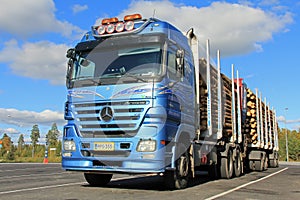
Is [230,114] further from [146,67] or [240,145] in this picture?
[146,67]

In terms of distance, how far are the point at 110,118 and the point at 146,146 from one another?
3.26ft

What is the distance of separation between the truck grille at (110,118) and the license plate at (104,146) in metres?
0.17

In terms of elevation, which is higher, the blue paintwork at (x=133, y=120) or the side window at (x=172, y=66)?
the side window at (x=172, y=66)

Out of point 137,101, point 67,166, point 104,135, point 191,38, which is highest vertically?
point 191,38

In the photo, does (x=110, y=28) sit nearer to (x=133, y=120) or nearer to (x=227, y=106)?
(x=133, y=120)

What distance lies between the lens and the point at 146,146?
24.0ft

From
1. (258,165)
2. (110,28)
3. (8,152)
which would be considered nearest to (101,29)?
(110,28)

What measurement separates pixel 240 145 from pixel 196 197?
24.8ft

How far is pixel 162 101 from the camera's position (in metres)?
7.43

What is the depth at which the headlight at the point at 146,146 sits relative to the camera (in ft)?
23.9

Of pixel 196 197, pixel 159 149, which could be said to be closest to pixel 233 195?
pixel 196 197

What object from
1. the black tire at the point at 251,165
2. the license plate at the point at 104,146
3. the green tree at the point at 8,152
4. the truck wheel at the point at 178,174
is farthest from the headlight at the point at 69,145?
the green tree at the point at 8,152

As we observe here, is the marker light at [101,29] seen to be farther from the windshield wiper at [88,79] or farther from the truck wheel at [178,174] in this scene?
the truck wheel at [178,174]

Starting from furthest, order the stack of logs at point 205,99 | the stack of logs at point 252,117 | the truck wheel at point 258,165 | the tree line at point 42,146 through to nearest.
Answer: the tree line at point 42,146
the truck wheel at point 258,165
the stack of logs at point 252,117
the stack of logs at point 205,99
